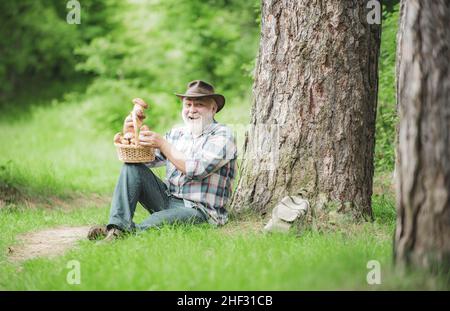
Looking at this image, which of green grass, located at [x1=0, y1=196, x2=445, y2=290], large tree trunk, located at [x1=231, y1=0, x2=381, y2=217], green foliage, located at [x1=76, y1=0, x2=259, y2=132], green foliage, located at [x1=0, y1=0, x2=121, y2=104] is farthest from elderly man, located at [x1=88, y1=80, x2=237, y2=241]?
green foliage, located at [x1=0, y1=0, x2=121, y2=104]

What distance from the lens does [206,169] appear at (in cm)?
564

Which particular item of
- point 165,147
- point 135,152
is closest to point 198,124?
point 165,147

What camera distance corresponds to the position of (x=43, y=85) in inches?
879

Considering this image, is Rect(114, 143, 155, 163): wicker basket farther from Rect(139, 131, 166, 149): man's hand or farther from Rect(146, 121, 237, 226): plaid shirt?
Rect(146, 121, 237, 226): plaid shirt

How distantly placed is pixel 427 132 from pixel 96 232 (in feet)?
9.84

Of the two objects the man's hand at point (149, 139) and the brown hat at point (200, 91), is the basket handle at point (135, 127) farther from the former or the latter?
the brown hat at point (200, 91)

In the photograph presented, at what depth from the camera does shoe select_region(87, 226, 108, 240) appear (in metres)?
5.72

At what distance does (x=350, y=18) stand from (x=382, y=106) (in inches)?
132

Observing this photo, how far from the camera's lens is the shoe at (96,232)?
5.72 m

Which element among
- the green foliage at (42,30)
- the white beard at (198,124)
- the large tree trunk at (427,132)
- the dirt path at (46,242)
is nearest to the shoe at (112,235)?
the dirt path at (46,242)

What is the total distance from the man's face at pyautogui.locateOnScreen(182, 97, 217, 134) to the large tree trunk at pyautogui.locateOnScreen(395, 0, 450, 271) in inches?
86.9

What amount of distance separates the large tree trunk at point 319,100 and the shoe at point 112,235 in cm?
125
